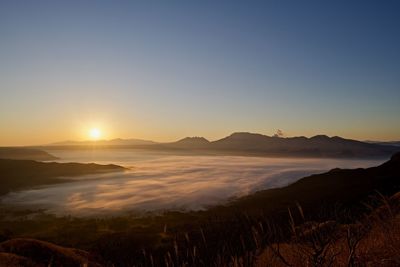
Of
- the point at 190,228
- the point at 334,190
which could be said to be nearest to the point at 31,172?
the point at 190,228

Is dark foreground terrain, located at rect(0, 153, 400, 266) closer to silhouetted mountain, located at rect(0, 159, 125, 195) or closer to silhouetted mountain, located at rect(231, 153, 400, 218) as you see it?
silhouetted mountain, located at rect(231, 153, 400, 218)

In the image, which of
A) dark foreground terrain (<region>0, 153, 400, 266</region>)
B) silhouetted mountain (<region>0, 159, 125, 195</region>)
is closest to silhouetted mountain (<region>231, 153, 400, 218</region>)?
dark foreground terrain (<region>0, 153, 400, 266</region>)

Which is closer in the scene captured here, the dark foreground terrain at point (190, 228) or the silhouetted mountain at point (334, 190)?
the dark foreground terrain at point (190, 228)

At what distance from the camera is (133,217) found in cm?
4794

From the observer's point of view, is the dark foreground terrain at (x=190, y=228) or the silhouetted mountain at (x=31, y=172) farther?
the silhouetted mountain at (x=31, y=172)

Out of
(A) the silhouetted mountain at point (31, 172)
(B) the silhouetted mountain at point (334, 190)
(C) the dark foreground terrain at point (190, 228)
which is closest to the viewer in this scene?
(C) the dark foreground terrain at point (190, 228)

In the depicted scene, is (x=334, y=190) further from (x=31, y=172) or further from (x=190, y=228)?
(x=31, y=172)

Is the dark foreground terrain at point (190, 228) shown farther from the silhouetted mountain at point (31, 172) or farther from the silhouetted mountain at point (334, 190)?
the silhouetted mountain at point (31, 172)

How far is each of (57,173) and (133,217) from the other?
61.4 m

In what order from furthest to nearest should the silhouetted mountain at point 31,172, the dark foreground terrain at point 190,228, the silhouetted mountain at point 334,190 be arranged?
1. the silhouetted mountain at point 31,172
2. the silhouetted mountain at point 334,190
3. the dark foreground terrain at point 190,228

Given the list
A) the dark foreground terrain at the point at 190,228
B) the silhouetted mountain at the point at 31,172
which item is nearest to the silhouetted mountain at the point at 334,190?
the dark foreground terrain at the point at 190,228

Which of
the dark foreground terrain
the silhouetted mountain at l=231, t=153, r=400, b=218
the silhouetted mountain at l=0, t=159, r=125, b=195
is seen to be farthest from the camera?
the silhouetted mountain at l=0, t=159, r=125, b=195

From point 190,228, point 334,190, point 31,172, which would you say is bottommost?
point 190,228

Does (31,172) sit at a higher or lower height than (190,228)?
higher
